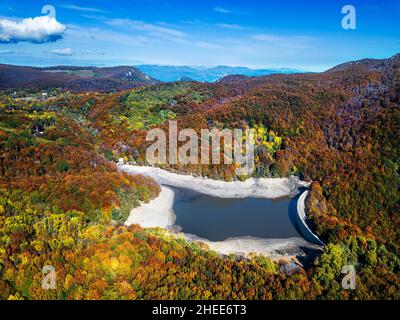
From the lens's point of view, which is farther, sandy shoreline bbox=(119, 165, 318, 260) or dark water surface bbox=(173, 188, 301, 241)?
dark water surface bbox=(173, 188, 301, 241)

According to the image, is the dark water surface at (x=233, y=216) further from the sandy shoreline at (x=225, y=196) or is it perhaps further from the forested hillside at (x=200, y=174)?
the forested hillside at (x=200, y=174)

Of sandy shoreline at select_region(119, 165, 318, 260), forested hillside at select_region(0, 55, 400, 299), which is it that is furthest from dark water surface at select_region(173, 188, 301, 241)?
forested hillside at select_region(0, 55, 400, 299)

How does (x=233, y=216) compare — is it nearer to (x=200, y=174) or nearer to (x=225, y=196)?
(x=225, y=196)

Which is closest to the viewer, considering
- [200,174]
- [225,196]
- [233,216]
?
[233,216]

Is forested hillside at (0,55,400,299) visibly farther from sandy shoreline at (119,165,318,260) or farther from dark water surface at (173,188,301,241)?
dark water surface at (173,188,301,241)

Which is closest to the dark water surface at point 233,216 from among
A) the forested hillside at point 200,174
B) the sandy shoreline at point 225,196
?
the sandy shoreline at point 225,196

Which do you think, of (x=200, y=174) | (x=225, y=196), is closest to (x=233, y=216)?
(x=225, y=196)

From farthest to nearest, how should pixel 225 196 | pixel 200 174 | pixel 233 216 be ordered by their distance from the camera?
1. pixel 200 174
2. pixel 225 196
3. pixel 233 216

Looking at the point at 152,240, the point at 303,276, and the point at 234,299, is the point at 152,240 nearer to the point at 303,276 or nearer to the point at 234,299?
the point at 234,299
